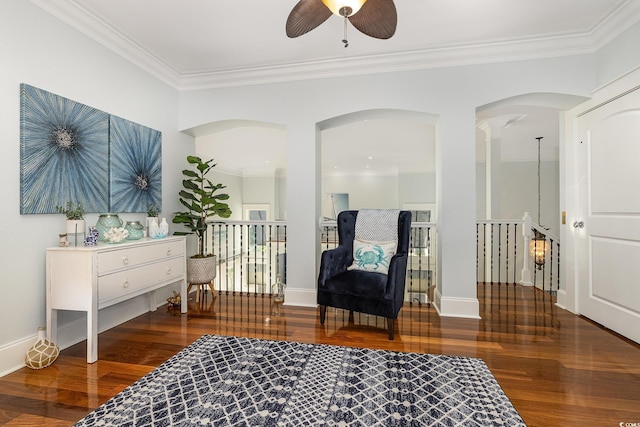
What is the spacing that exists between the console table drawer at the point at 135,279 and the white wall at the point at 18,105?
49cm

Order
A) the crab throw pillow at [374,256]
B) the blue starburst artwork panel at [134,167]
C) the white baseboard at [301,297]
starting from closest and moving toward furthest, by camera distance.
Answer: the blue starburst artwork panel at [134,167], the crab throw pillow at [374,256], the white baseboard at [301,297]

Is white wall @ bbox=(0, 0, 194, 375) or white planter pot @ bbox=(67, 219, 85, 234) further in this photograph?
white planter pot @ bbox=(67, 219, 85, 234)

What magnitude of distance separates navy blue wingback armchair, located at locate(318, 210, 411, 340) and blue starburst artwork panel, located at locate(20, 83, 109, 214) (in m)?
2.15

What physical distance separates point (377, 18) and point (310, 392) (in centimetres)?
237

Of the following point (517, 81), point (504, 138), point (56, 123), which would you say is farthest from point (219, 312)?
point (504, 138)

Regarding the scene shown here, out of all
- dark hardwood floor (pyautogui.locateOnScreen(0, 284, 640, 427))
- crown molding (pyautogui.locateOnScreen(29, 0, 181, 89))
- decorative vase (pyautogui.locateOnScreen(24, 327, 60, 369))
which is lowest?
dark hardwood floor (pyautogui.locateOnScreen(0, 284, 640, 427))

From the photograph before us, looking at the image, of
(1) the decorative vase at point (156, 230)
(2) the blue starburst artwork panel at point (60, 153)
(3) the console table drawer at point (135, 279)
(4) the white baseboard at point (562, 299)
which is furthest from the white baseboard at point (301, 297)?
(4) the white baseboard at point (562, 299)

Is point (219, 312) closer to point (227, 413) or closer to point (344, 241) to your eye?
point (344, 241)

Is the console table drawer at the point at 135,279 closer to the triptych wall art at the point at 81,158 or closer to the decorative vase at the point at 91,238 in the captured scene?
the decorative vase at the point at 91,238

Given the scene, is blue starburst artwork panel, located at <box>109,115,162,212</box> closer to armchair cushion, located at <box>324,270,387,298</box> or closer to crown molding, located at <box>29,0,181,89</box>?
crown molding, located at <box>29,0,181,89</box>

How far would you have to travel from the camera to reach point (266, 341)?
2625mm

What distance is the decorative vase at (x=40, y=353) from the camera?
2.21 meters

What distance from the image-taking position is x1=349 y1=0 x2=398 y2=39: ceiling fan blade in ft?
6.47

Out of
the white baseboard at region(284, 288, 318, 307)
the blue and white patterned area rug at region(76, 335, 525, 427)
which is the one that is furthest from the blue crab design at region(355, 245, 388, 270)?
the blue and white patterned area rug at region(76, 335, 525, 427)
